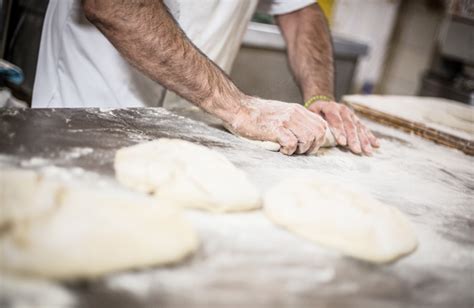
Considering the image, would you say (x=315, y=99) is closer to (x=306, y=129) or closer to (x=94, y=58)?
(x=306, y=129)

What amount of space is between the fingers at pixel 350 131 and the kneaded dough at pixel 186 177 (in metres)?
0.64

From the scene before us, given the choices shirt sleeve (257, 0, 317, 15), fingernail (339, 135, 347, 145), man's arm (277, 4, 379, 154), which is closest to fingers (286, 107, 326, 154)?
fingernail (339, 135, 347, 145)

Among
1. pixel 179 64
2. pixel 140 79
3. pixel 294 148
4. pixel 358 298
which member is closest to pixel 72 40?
pixel 140 79

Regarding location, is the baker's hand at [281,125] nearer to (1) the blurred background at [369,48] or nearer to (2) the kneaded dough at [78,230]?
(2) the kneaded dough at [78,230]

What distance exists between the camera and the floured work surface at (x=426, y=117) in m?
2.01

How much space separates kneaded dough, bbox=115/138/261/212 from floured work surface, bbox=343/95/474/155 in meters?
1.31

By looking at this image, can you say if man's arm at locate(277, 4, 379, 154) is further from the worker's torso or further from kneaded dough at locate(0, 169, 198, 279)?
kneaded dough at locate(0, 169, 198, 279)

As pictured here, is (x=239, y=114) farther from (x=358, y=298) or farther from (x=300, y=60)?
(x=300, y=60)

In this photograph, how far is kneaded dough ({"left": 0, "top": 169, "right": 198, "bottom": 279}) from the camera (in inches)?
25.6

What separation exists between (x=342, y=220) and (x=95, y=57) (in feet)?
4.14

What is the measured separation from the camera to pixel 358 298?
0.72 m

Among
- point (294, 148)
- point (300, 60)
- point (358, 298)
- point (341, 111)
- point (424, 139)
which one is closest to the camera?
point (358, 298)

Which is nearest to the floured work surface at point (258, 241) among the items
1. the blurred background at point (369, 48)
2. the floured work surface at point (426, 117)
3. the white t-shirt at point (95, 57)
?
the white t-shirt at point (95, 57)

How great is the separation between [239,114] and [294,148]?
21 cm
